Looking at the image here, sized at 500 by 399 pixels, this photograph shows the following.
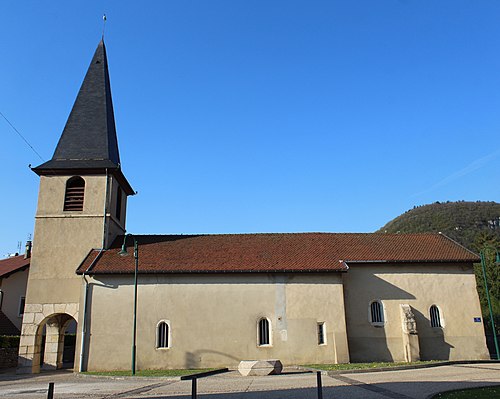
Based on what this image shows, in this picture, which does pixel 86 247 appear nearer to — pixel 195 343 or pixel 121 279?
pixel 121 279

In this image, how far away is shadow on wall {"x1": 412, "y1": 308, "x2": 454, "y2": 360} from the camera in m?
23.4

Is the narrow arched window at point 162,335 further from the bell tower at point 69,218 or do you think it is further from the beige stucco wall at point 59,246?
the bell tower at point 69,218

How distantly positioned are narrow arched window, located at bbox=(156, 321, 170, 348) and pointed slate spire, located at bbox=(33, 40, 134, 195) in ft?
32.4

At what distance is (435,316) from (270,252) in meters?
10.2

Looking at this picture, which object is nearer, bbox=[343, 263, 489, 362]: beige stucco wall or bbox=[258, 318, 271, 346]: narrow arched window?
bbox=[258, 318, 271, 346]: narrow arched window

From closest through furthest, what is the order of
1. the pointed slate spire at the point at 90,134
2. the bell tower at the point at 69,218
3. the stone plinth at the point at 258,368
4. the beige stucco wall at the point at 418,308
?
the stone plinth at the point at 258,368 < the bell tower at the point at 69,218 < the beige stucco wall at the point at 418,308 < the pointed slate spire at the point at 90,134

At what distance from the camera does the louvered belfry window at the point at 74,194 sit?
2538cm

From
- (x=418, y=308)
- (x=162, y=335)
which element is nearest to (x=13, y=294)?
(x=162, y=335)

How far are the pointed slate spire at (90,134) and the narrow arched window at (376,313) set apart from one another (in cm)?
1734

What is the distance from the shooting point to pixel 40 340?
23.1m

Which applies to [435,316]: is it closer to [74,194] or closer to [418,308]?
[418,308]

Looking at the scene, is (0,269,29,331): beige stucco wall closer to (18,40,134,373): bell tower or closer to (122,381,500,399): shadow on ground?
(18,40,134,373): bell tower

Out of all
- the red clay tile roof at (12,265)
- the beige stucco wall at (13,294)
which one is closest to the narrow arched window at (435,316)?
the beige stucco wall at (13,294)

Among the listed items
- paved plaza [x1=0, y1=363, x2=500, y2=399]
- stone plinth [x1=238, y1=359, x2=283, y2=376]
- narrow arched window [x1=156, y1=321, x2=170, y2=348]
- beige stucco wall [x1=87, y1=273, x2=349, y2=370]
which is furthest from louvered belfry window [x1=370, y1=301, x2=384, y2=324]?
narrow arched window [x1=156, y1=321, x2=170, y2=348]
